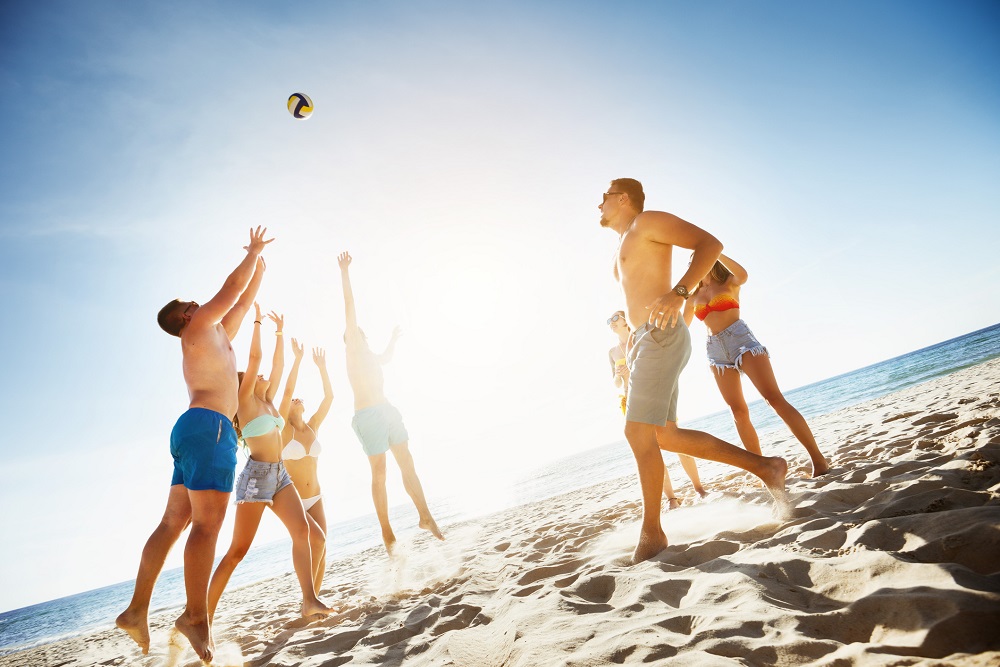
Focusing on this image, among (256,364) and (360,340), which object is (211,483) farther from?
(360,340)

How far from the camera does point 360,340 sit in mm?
5496

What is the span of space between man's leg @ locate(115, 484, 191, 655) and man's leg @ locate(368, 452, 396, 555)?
2333 mm

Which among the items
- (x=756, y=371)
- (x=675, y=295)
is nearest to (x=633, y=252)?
(x=675, y=295)

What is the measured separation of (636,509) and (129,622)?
4.48 meters

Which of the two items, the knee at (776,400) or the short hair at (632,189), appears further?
the knee at (776,400)

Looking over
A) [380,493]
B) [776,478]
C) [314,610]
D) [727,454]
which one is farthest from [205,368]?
[776,478]

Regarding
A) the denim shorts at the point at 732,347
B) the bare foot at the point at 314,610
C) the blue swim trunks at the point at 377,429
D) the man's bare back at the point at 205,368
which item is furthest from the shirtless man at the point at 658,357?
the blue swim trunks at the point at 377,429

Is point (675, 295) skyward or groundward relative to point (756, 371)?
skyward

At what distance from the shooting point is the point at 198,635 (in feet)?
8.22

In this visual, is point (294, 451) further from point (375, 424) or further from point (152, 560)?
point (152, 560)

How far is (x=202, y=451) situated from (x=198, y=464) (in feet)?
0.25

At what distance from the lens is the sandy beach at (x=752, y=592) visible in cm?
138

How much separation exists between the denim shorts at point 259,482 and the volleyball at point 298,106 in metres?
4.91

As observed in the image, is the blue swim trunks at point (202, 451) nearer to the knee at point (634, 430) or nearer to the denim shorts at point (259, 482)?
the denim shorts at point (259, 482)
